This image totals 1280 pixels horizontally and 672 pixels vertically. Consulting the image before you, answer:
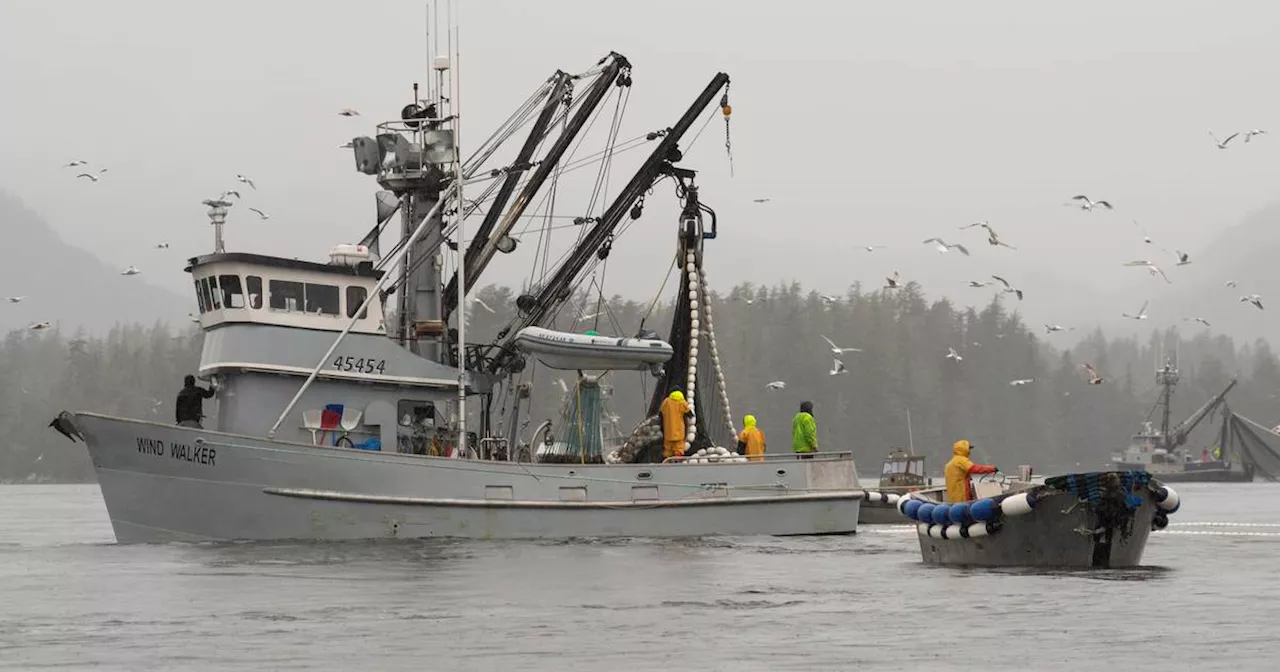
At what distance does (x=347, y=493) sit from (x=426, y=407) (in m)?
2.80

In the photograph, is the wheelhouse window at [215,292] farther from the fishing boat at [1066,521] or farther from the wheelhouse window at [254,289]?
the fishing boat at [1066,521]

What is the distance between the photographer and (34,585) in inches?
1033

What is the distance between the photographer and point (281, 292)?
3172 centimetres

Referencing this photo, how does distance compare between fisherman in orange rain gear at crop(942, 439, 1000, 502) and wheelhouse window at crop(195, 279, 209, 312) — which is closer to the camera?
fisherman in orange rain gear at crop(942, 439, 1000, 502)

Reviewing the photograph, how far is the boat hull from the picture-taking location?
99.8 ft

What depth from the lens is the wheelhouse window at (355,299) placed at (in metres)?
32.3

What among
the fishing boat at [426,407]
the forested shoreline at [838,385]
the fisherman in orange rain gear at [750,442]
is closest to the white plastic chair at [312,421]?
the fishing boat at [426,407]

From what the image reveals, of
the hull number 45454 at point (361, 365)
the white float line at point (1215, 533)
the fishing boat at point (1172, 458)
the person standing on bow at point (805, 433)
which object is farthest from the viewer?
the fishing boat at point (1172, 458)

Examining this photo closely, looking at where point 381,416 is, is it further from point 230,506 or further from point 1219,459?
point 1219,459

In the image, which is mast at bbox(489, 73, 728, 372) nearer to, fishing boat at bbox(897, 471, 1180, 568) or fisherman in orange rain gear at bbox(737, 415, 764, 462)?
fisherman in orange rain gear at bbox(737, 415, 764, 462)

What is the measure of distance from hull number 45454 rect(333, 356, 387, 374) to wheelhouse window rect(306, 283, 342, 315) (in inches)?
37.3

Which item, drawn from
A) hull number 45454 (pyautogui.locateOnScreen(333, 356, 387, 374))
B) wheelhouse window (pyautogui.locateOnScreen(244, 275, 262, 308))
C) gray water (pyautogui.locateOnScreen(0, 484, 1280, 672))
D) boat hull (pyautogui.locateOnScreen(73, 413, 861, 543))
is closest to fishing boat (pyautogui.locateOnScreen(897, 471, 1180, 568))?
gray water (pyautogui.locateOnScreen(0, 484, 1280, 672))

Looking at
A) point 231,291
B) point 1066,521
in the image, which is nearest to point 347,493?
point 231,291

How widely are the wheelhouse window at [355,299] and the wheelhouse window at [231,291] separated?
6.12 ft
